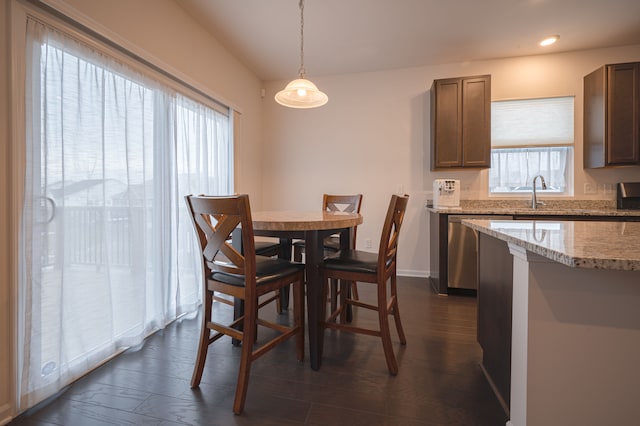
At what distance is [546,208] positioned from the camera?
3.27 m

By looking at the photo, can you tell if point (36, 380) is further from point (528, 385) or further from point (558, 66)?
point (558, 66)

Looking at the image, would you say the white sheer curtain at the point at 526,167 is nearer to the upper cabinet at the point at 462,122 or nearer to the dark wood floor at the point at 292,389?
the upper cabinet at the point at 462,122

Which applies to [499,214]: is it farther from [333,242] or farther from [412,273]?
[333,242]

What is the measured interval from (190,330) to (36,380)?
0.89 metres

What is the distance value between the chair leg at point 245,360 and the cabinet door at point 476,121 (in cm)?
293

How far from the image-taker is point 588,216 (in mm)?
2744

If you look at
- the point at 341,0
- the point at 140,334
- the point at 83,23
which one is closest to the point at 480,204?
the point at 341,0

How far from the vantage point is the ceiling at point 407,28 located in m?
2.47

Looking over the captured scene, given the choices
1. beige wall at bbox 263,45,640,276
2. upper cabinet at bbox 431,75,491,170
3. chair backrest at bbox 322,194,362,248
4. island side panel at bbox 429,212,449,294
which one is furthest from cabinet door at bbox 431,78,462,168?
chair backrest at bbox 322,194,362,248

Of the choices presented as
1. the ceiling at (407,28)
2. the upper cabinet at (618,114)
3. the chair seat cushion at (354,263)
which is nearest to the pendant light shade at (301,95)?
the ceiling at (407,28)

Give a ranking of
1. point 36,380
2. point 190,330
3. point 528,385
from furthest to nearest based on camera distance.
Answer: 1. point 190,330
2. point 36,380
3. point 528,385

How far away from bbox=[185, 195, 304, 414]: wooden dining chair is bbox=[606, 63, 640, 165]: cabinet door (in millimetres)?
3471

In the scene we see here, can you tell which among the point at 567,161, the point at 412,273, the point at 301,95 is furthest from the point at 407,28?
the point at 412,273

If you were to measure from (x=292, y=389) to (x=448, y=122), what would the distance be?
10.1 feet
